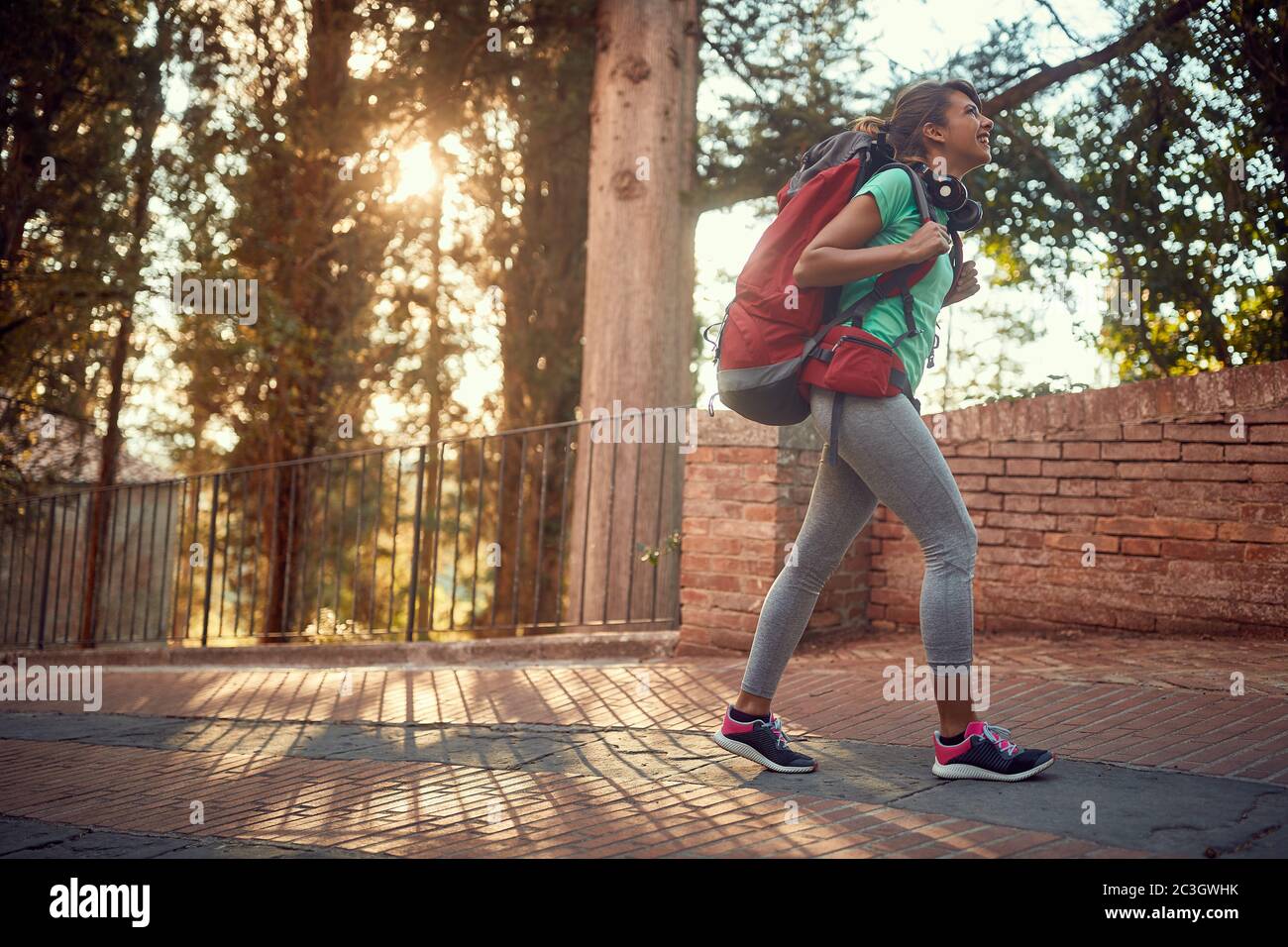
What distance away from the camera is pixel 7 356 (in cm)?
1187

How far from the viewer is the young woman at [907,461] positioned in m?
3.19

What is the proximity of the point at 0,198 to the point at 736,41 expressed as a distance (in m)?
7.20

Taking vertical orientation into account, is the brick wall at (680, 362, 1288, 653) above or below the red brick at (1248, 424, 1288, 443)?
below

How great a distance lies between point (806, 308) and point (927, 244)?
37cm

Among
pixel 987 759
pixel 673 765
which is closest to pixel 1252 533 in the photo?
pixel 987 759

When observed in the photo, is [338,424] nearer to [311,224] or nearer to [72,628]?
[311,224]

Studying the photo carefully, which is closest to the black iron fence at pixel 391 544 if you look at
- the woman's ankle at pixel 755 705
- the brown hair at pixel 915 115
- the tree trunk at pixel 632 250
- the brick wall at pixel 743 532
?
the tree trunk at pixel 632 250

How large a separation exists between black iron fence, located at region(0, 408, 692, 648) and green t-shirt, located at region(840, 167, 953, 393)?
3.61 metres

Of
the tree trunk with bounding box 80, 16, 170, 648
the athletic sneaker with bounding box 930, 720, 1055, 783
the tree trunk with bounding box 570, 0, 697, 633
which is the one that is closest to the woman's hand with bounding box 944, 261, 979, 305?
the athletic sneaker with bounding box 930, 720, 1055, 783

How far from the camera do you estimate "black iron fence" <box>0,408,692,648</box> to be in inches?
323

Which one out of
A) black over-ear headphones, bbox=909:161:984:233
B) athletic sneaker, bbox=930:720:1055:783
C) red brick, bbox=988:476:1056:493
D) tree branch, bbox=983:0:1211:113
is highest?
tree branch, bbox=983:0:1211:113

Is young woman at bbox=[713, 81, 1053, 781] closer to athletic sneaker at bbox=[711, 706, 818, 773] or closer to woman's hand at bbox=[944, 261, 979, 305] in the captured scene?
athletic sneaker at bbox=[711, 706, 818, 773]

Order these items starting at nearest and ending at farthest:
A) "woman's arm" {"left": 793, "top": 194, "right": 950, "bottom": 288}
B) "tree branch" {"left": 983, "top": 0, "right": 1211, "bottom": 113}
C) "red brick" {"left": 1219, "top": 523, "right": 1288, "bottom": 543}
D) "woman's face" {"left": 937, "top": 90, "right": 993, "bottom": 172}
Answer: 1. "woman's arm" {"left": 793, "top": 194, "right": 950, "bottom": 288}
2. "woman's face" {"left": 937, "top": 90, "right": 993, "bottom": 172}
3. "red brick" {"left": 1219, "top": 523, "right": 1288, "bottom": 543}
4. "tree branch" {"left": 983, "top": 0, "right": 1211, "bottom": 113}
